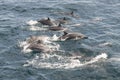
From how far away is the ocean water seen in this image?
30044mm

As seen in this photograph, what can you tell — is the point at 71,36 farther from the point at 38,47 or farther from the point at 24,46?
the point at 24,46

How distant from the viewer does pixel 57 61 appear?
3181 cm

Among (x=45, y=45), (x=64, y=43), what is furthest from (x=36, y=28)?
→ (x=45, y=45)

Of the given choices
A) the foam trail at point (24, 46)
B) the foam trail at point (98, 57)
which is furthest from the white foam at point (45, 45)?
the foam trail at point (98, 57)

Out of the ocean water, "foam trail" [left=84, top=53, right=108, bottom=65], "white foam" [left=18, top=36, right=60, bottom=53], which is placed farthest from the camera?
"white foam" [left=18, top=36, right=60, bottom=53]

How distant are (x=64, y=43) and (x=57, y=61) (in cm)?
489

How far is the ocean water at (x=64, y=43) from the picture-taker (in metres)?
30.0

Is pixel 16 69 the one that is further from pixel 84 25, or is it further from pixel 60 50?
pixel 84 25

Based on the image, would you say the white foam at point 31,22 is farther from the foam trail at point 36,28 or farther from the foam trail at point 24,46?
the foam trail at point 24,46

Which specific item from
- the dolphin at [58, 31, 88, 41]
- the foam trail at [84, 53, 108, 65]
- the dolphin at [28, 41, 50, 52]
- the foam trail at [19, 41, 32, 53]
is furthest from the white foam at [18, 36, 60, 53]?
the foam trail at [84, 53, 108, 65]

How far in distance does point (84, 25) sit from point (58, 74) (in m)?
13.1

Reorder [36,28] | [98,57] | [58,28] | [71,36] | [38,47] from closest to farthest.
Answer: [98,57] < [38,47] < [71,36] < [58,28] < [36,28]

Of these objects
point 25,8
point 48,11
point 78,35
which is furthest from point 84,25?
point 25,8

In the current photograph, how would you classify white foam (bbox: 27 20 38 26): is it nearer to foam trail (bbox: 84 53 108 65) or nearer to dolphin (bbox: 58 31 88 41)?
dolphin (bbox: 58 31 88 41)
